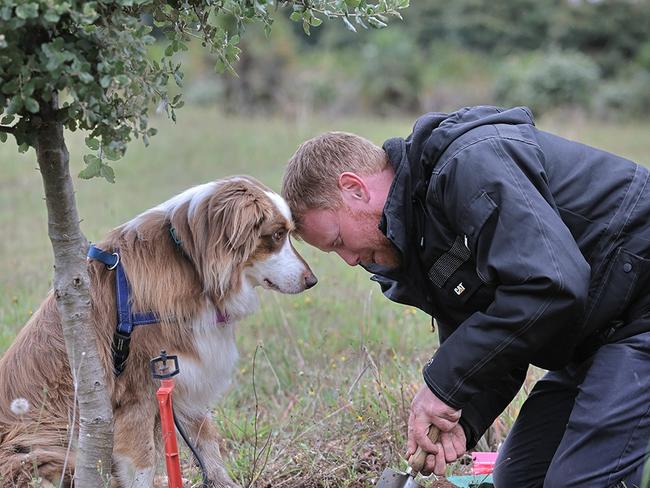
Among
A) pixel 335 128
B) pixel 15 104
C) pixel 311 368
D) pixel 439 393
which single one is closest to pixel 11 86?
pixel 15 104

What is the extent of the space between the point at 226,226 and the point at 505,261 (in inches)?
61.8

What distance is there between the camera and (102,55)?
2.73m

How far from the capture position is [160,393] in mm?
3412

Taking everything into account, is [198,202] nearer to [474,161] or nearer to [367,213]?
[367,213]

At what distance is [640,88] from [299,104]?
8.60m

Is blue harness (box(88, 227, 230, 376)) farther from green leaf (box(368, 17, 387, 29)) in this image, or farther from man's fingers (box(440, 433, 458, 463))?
green leaf (box(368, 17, 387, 29))

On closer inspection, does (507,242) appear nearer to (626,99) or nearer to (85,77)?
(85,77)

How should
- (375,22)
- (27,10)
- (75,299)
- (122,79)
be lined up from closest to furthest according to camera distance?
(27,10), (122,79), (75,299), (375,22)

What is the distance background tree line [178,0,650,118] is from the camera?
22.3 meters

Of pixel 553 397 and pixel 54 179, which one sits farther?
pixel 553 397

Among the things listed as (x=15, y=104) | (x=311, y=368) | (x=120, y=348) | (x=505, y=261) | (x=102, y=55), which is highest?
(x=102, y=55)

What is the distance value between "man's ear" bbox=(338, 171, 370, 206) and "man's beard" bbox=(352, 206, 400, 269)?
53mm

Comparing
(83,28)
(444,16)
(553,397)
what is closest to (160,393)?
(83,28)

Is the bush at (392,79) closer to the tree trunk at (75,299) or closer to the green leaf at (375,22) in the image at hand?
the green leaf at (375,22)
